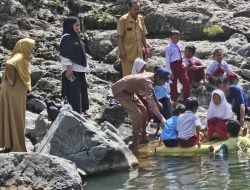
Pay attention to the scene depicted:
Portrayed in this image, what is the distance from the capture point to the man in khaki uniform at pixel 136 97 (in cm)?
1045

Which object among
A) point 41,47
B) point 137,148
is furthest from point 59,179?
point 41,47

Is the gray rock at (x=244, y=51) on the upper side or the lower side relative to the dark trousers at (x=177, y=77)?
upper

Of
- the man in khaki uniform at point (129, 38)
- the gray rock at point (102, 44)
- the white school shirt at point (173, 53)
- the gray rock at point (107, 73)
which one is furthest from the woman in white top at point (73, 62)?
the gray rock at point (102, 44)

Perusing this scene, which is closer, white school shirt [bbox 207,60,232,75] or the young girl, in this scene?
the young girl

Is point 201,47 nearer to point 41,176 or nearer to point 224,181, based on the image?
point 224,181

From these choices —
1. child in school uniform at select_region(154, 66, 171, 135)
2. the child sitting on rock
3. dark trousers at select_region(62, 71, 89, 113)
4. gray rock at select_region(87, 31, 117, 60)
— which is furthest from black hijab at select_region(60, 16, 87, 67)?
gray rock at select_region(87, 31, 117, 60)

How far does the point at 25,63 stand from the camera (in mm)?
9047

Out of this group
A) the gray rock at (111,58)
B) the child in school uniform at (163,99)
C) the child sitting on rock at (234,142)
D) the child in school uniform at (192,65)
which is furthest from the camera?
the gray rock at (111,58)

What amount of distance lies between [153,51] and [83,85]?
451 cm

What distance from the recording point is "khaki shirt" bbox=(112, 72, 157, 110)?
10.4 m

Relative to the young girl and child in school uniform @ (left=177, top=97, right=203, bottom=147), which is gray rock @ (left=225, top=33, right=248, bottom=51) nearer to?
the young girl

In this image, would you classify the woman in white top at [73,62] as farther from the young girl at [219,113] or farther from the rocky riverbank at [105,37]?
the young girl at [219,113]

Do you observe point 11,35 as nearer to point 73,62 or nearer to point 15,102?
point 73,62

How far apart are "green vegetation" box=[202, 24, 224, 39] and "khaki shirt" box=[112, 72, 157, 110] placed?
227 inches
